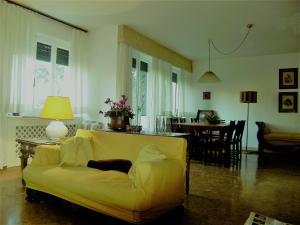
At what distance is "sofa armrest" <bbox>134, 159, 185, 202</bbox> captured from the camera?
2.06m

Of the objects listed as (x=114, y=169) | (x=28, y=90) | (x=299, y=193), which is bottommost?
(x=299, y=193)

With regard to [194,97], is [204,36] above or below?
above

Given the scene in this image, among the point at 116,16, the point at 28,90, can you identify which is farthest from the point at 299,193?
the point at 28,90

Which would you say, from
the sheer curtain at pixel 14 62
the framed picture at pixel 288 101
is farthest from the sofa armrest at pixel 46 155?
the framed picture at pixel 288 101

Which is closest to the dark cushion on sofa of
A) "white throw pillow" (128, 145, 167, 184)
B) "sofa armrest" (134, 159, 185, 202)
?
"white throw pillow" (128, 145, 167, 184)

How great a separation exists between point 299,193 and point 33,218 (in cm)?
318

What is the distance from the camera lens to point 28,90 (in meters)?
4.46

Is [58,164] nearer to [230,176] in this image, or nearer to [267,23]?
[230,176]

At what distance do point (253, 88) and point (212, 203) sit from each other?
5.63 metres

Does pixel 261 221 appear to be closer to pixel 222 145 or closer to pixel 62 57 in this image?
pixel 222 145

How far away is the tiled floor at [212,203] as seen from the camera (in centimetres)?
236

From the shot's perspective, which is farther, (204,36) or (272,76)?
(272,76)

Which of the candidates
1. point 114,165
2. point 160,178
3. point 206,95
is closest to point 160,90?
point 206,95

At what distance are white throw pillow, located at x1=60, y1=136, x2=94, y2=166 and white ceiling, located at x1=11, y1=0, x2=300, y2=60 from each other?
238cm
